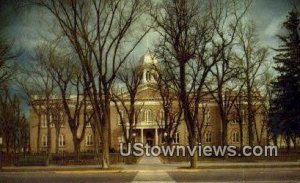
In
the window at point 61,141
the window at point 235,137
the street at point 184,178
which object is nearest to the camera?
the street at point 184,178

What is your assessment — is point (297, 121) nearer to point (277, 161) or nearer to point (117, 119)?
point (277, 161)

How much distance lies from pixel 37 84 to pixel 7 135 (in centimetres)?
430

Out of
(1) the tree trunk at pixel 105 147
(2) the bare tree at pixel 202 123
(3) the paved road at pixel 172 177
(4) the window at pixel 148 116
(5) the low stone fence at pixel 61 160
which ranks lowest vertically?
(3) the paved road at pixel 172 177

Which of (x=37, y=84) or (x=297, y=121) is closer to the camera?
(x=297, y=121)

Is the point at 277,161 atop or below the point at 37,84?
below

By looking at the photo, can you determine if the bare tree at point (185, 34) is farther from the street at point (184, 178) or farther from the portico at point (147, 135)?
the portico at point (147, 135)

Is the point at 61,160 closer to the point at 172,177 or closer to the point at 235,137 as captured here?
the point at 172,177

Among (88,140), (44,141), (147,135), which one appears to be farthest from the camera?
(147,135)

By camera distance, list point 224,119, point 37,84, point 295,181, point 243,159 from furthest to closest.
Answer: point 37,84
point 224,119
point 243,159
point 295,181

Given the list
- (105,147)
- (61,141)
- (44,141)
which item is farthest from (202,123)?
(44,141)

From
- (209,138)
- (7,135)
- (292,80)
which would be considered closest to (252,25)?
(292,80)

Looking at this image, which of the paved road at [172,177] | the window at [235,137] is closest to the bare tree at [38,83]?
the paved road at [172,177]

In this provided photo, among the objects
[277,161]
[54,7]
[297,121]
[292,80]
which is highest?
[54,7]

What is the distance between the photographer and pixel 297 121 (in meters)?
30.7
